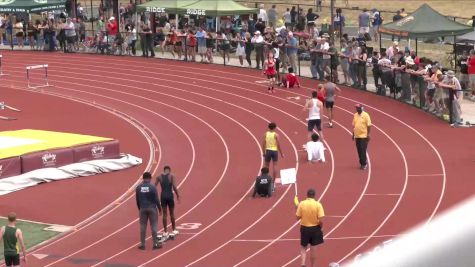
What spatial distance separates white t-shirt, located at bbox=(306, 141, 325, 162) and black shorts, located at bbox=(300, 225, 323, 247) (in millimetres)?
7498

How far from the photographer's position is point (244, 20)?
137ft

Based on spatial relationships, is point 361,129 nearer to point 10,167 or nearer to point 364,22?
point 10,167

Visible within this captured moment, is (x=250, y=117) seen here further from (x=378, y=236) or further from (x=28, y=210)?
(x=378, y=236)

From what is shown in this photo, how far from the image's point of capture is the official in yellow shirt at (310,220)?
482 inches

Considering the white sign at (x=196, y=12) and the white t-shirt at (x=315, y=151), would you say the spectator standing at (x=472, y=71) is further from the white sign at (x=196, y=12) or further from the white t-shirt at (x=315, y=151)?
the white sign at (x=196, y=12)

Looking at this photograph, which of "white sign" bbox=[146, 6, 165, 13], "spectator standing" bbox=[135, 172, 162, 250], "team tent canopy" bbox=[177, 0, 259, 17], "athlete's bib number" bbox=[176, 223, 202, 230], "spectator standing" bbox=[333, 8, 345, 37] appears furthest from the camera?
"spectator standing" bbox=[333, 8, 345, 37]

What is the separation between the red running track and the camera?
14.7 meters

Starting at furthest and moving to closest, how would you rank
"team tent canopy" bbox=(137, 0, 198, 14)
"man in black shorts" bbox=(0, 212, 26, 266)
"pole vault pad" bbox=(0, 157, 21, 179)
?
"team tent canopy" bbox=(137, 0, 198, 14) < "pole vault pad" bbox=(0, 157, 21, 179) < "man in black shorts" bbox=(0, 212, 26, 266)

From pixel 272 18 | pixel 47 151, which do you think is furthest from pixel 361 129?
pixel 272 18

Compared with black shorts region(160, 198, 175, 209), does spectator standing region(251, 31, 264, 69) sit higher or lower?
higher

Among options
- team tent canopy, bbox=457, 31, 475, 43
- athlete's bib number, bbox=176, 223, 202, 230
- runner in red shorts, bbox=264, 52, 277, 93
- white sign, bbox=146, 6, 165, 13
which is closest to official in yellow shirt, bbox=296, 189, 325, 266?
athlete's bib number, bbox=176, 223, 202, 230

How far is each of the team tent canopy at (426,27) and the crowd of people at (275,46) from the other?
Result: 59 centimetres

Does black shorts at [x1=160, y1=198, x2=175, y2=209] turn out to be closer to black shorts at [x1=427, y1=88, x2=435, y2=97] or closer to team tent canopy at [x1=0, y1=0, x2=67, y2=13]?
black shorts at [x1=427, y1=88, x2=435, y2=97]

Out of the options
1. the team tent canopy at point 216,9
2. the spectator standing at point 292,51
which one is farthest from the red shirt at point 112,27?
the spectator standing at point 292,51
